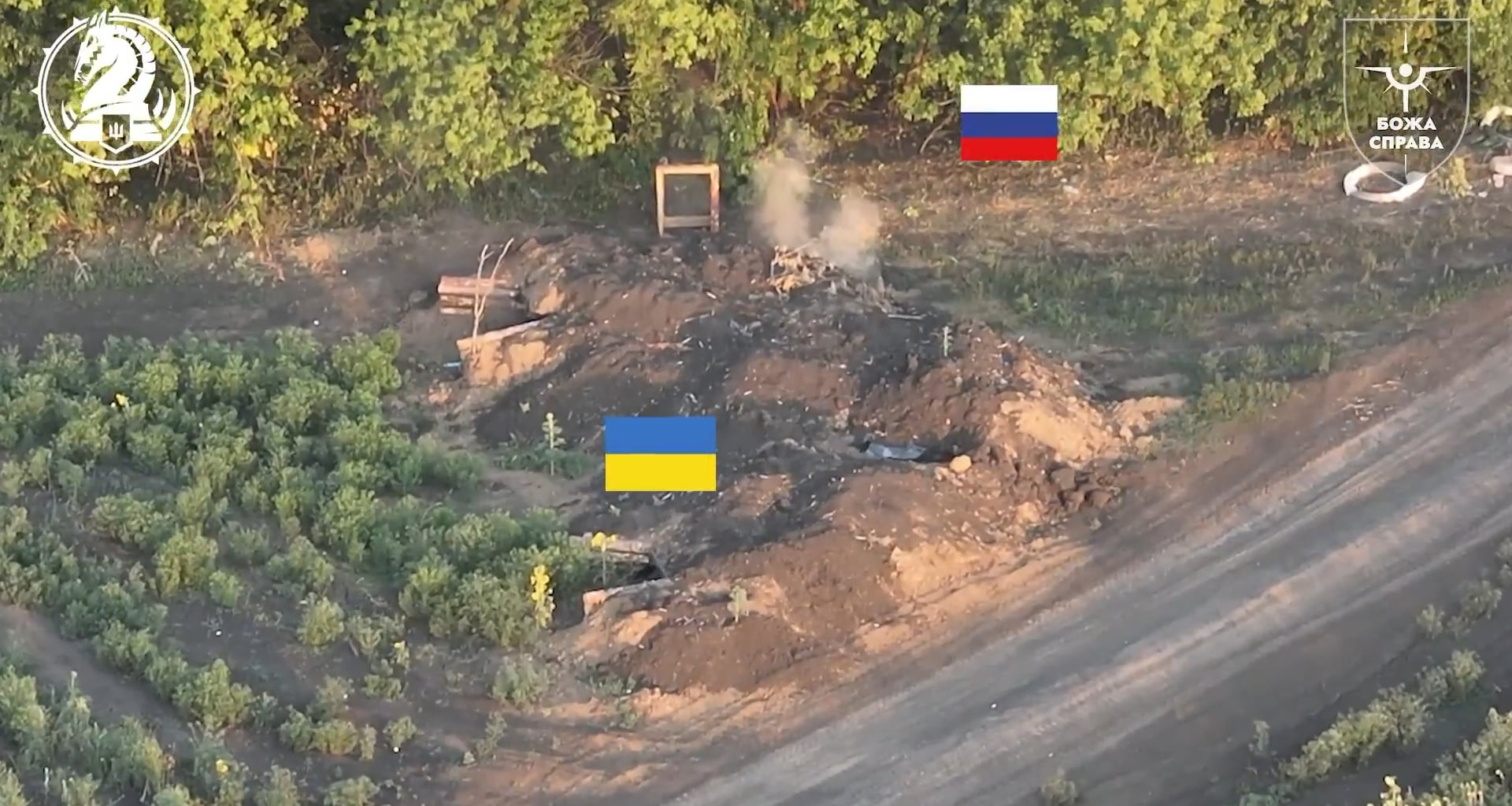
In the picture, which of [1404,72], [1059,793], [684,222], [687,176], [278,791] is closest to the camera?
[278,791]

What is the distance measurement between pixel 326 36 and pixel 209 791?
368 inches

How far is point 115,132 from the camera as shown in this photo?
15633mm

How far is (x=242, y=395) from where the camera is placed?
512 inches

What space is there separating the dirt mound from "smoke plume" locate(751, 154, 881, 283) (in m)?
0.86

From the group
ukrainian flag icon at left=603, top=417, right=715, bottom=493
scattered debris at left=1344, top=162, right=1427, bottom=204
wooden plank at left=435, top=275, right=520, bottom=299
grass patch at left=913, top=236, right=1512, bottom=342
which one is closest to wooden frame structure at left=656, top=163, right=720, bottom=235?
wooden plank at left=435, top=275, right=520, bottom=299

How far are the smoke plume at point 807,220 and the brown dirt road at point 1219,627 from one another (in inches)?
155

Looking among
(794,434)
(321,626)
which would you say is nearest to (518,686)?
(321,626)

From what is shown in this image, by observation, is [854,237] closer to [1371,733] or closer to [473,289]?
[473,289]

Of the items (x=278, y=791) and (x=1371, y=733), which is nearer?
(x=278, y=791)

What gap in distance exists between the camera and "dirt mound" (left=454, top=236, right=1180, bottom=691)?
1045 cm

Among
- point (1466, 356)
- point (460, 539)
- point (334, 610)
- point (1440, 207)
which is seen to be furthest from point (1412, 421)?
point (334, 610)

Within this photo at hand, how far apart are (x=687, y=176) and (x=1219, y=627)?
6986 mm

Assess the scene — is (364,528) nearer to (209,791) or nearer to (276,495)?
(276,495)

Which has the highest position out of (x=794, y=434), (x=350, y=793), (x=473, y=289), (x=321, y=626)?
(x=473, y=289)
